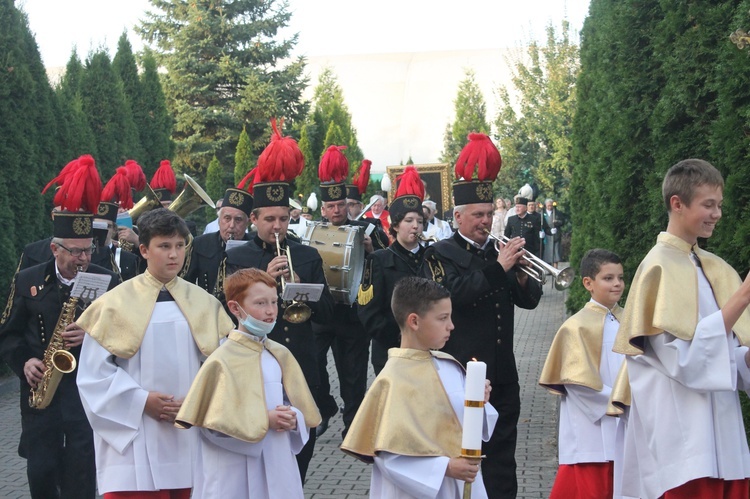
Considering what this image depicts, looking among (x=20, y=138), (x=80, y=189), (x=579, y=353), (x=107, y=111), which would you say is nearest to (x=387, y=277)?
(x=579, y=353)

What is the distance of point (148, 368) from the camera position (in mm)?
5949

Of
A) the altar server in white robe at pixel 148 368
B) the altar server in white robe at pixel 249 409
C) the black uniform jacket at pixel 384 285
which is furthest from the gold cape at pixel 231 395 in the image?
the black uniform jacket at pixel 384 285

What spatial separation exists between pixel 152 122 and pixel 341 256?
1811 centimetres

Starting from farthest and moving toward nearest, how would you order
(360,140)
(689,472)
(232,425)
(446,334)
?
1. (360,140)
2. (232,425)
3. (446,334)
4. (689,472)

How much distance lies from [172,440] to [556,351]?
251 centimetres

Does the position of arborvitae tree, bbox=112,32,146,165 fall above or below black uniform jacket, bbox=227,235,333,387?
above

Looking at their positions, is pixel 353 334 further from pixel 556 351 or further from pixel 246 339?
pixel 246 339

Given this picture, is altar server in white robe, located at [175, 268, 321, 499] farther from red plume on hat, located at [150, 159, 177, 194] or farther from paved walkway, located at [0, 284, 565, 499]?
red plume on hat, located at [150, 159, 177, 194]

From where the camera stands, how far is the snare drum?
32.5 ft

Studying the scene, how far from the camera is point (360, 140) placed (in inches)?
3268

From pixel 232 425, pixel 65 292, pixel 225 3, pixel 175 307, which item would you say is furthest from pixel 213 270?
pixel 225 3

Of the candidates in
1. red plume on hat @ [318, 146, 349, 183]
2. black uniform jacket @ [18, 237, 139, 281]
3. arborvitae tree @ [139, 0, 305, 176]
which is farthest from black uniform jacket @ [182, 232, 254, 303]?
arborvitae tree @ [139, 0, 305, 176]

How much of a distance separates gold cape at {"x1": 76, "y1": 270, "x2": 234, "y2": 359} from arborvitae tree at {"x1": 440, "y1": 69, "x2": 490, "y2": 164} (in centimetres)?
5640

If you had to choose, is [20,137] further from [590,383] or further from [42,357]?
[590,383]
